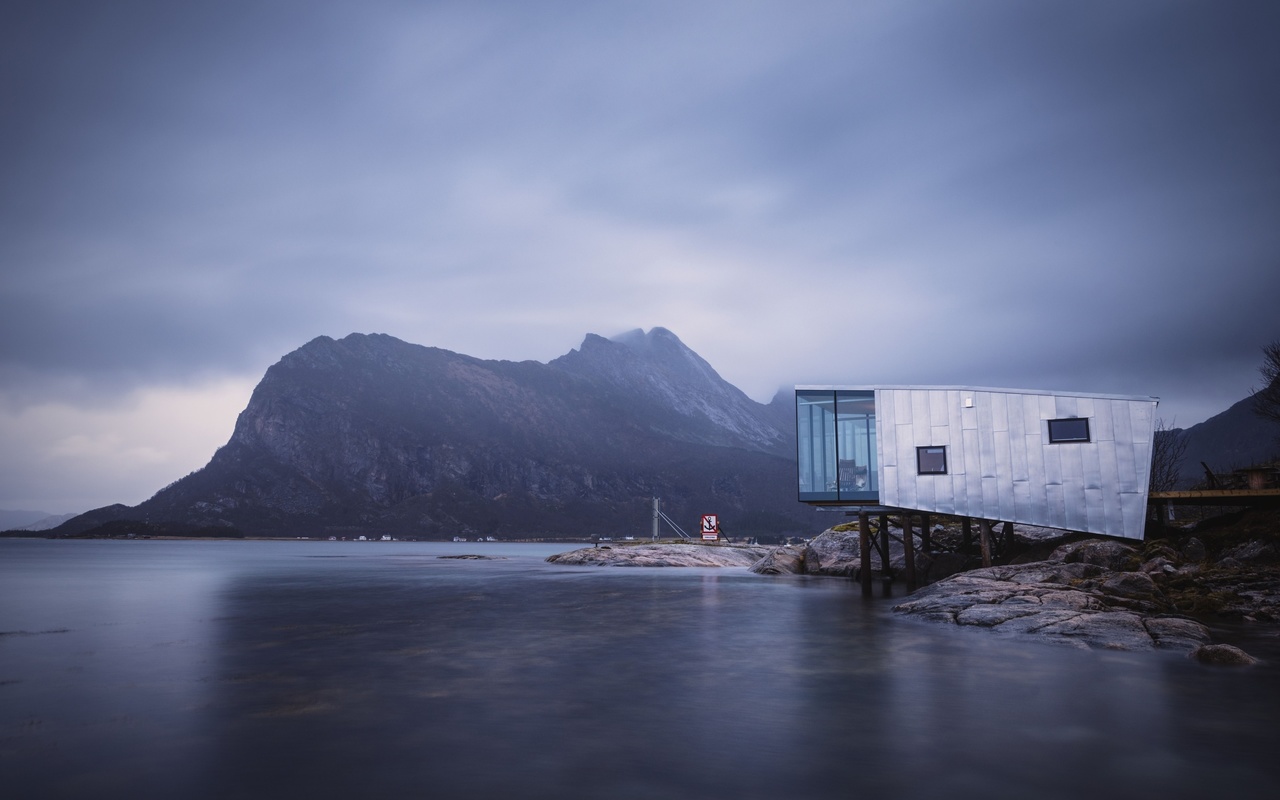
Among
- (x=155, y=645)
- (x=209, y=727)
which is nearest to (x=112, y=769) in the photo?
(x=209, y=727)

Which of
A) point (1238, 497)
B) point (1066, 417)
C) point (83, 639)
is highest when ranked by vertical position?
point (1066, 417)

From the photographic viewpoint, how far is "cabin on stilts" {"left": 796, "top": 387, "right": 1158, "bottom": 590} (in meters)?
28.0

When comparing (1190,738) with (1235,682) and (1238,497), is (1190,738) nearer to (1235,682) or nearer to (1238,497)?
(1235,682)

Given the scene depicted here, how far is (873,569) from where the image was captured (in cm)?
4469

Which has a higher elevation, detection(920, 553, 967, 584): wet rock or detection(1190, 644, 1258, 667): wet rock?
detection(920, 553, 967, 584): wet rock

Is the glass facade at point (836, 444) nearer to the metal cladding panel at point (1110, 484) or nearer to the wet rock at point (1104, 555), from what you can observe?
the wet rock at point (1104, 555)

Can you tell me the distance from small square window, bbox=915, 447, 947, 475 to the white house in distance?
41mm

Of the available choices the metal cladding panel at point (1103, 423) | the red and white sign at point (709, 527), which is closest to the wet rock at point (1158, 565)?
the metal cladding panel at point (1103, 423)

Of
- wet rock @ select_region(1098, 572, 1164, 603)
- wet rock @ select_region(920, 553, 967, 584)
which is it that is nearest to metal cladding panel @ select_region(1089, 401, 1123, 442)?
wet rock @ select_region(1098, 572, 1164, 603)

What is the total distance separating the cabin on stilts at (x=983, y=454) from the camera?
28.0 metres

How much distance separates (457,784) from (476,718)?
3153 mm

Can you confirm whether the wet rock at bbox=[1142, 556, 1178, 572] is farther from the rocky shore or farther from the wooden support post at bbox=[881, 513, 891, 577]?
the wooden support post at bbox=[881, 513, 891, 577]

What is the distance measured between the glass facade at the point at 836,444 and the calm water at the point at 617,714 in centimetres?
1024

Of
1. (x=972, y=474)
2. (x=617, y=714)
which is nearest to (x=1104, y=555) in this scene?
(x=972, y=474)
